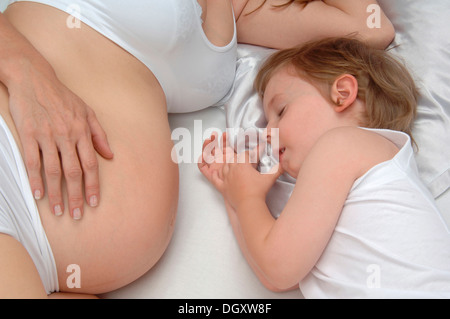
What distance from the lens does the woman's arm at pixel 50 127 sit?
76 cm

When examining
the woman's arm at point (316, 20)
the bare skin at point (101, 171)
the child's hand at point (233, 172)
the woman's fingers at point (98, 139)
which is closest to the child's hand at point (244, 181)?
the child's hand at point (233, 172)

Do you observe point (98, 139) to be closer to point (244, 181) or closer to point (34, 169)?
point (34, 169)

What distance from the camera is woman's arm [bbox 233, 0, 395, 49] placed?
1.18m

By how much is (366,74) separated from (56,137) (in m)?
0.70

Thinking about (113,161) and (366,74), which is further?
(366,74)

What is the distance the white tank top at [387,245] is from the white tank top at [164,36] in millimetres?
498

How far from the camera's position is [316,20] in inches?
46.8

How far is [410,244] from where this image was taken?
77cm

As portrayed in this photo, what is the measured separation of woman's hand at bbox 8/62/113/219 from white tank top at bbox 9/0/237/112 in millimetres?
211

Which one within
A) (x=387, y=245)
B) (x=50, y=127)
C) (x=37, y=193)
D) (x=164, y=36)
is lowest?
(x=387, y=245)

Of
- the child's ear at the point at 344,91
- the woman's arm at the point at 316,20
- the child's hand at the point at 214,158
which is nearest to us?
the child's ear at the point at 344,91

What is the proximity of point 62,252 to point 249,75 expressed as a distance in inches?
28.1

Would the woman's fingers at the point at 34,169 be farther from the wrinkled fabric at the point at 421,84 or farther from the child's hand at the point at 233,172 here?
the wrinkled fabric at the point at 421,84

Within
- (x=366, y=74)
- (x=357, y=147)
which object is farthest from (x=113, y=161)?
(x=366, y=74)
